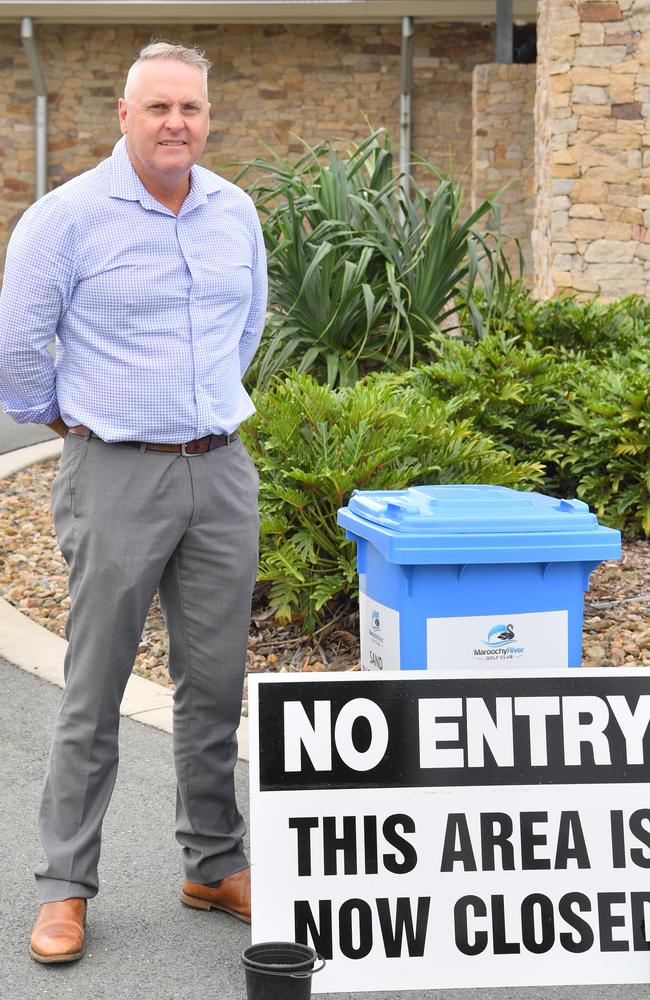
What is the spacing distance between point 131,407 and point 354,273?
3.50 meters

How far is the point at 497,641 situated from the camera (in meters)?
2.81

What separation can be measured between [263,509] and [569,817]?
248 cm

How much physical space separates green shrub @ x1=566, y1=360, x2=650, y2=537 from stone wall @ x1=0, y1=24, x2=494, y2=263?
38.0 ft

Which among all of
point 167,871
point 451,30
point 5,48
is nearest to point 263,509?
point 167,871

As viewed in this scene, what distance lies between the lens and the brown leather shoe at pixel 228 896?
3027 millimetres

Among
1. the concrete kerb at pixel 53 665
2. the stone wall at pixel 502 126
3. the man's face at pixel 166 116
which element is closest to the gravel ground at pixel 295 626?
the concrete kerb at pixel 53 665

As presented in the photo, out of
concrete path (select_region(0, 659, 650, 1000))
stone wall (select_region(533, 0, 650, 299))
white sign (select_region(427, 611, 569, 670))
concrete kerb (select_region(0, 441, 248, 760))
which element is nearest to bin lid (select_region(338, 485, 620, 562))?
white sign (select_region(427, 611, 569, 670))

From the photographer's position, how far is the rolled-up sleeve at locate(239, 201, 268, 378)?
3.06 m

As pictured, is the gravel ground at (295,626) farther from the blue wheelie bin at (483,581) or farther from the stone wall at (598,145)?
the stone wall at (598,145)

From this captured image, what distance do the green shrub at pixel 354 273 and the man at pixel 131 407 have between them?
3118mm

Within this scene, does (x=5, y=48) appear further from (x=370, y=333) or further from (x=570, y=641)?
(x=570, y=641)

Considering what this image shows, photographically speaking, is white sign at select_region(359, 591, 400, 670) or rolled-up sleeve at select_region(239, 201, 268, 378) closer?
white sign at select_region(359, 591, 400, 670)

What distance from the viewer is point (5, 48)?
1756 cm

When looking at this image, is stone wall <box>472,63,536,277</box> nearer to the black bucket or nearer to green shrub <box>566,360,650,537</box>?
green shrub <box>566,360,650,537</box>
